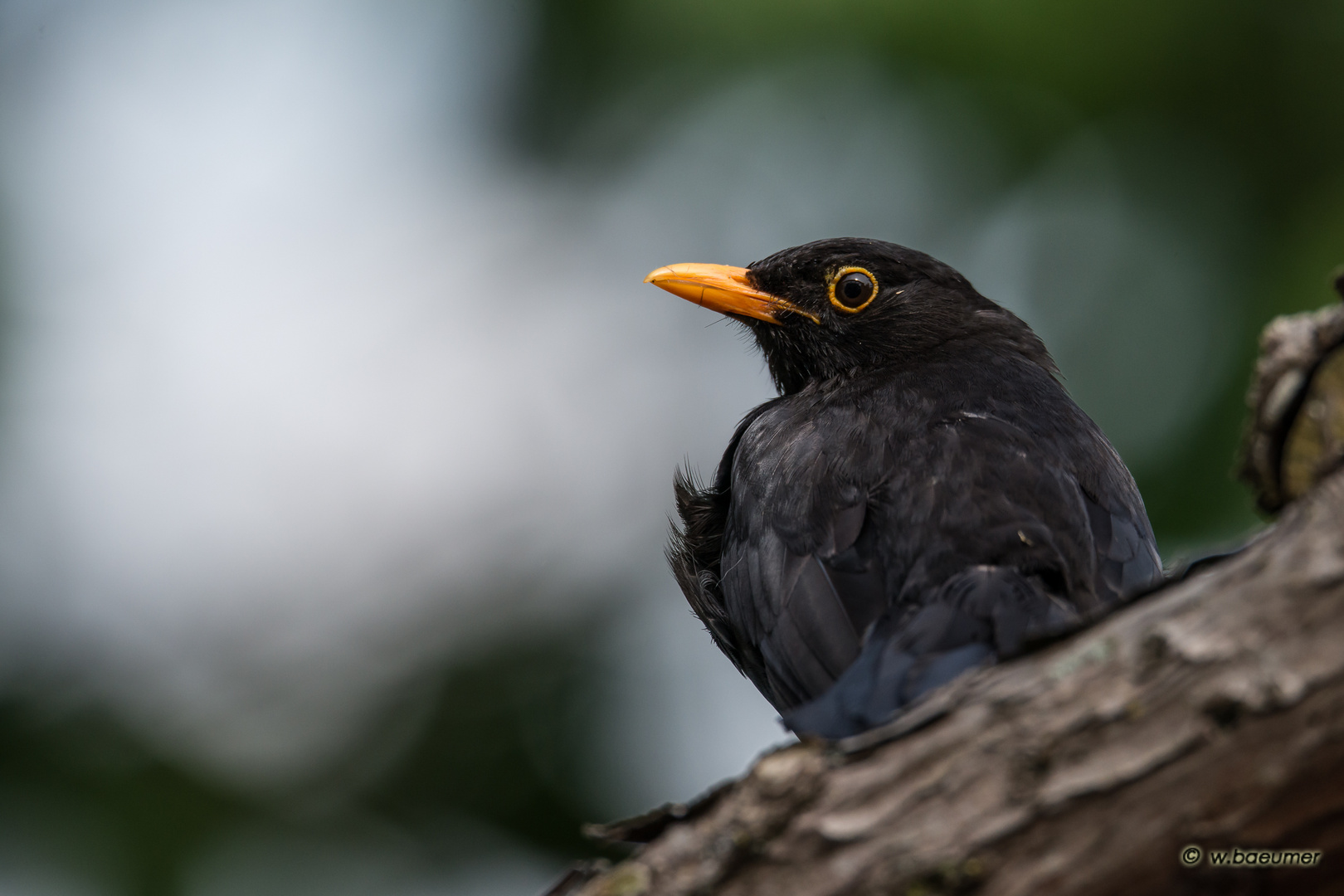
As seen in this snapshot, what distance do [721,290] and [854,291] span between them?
657mm

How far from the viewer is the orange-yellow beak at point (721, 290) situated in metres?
5.34

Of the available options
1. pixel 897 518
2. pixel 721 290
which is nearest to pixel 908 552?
pixel 897 518

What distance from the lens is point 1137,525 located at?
3.89 m

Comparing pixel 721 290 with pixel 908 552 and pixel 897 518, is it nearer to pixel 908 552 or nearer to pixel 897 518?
pixel 897 518

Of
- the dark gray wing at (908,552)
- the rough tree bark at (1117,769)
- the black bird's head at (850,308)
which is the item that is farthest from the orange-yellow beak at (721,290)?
the rough tree bark at (1117,769)

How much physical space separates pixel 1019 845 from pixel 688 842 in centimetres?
63

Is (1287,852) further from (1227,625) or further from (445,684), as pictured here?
(445,684)

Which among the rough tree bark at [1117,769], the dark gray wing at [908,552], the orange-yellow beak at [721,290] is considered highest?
the orange-yellow beak at [721,290]

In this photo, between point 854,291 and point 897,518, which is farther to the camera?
point 854,291

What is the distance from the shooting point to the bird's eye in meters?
5.20

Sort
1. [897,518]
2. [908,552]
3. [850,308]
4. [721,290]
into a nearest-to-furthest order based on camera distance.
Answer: [908,552], [897,518], [850,308], [721,290]

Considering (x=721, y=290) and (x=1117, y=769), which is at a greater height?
(x=721, y=290)

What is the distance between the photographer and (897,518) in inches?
145

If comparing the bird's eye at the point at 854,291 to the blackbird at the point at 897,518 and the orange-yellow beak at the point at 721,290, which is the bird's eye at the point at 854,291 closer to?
the blackbird at the point at 897,518
